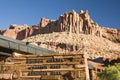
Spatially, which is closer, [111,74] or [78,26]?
[111,74]

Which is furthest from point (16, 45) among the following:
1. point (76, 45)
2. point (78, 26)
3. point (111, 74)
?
point (78, 26)

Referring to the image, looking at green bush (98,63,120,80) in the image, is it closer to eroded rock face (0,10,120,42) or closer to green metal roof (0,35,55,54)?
green metal roof (0,35,55,54)

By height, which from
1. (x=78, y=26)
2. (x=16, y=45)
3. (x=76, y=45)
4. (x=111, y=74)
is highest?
(x=78, y=26)

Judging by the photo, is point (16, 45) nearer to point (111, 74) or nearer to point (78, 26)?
point (111, 74)

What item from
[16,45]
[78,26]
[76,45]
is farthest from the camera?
[78,26]

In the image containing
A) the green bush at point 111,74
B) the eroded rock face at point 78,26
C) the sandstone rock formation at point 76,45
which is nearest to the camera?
the green bush at point 111,74

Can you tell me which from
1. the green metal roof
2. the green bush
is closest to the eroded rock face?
the green bush

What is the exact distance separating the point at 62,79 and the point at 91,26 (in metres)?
170

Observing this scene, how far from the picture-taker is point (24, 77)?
1409 centimetres

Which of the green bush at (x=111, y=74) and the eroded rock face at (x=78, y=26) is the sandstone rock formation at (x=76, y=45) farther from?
the green bush at (x=111, y=74)

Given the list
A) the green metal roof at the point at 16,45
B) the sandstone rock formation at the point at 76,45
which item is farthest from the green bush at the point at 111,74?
the sandstone rock formation at the point at 76,45

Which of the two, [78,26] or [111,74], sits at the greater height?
[78,26]

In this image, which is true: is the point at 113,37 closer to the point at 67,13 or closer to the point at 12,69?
the point at 67,13

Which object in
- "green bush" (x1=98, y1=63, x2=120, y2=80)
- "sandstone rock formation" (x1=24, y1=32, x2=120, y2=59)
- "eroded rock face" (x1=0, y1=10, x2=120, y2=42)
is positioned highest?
"eroded rock face" (x1=0, y1=10, x2=120, y2=42)
